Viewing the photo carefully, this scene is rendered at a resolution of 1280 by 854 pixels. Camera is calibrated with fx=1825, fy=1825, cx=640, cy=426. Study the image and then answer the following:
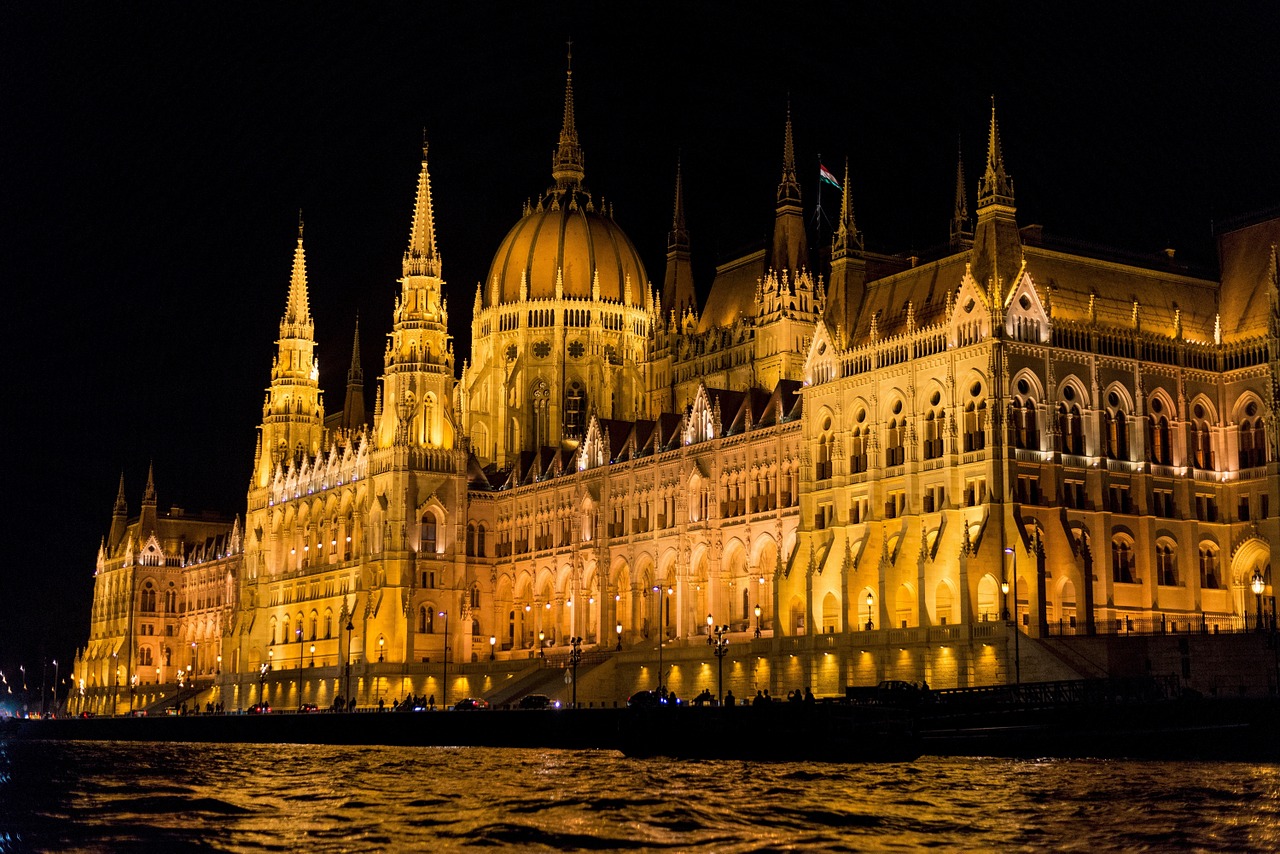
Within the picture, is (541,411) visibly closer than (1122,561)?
No

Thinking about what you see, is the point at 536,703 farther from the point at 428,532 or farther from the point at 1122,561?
the point at 1122,561

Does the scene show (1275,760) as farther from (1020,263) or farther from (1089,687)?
(1020,263)

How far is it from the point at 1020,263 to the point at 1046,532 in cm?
1469

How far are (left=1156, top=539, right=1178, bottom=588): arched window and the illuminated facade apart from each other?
16 cm

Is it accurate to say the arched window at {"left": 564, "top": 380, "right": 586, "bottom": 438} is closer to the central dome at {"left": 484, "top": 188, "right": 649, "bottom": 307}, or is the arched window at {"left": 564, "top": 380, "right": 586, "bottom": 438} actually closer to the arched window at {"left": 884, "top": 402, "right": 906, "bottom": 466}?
the central dome at {"left": 484, "top": 188, "right": 649, "bottom": 307}

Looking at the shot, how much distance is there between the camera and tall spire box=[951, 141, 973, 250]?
369ft

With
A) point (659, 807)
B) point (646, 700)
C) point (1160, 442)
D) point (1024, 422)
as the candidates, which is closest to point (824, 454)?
point (1024, 422)

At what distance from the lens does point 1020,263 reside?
9912 cm

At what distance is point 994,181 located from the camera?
10019 centimetres

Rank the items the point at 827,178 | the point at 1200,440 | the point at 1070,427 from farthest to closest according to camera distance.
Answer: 1. the point at 827,178
2. the point at 1200,440
3. the point at 1070,427

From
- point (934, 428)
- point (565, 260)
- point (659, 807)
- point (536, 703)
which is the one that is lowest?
point (659, 807)

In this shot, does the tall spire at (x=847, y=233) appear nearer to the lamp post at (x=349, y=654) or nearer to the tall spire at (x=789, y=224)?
the tall spire at (x=789, y=224)

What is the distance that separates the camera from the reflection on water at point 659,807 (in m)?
51.6

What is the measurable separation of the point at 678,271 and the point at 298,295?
43551 millimetres
